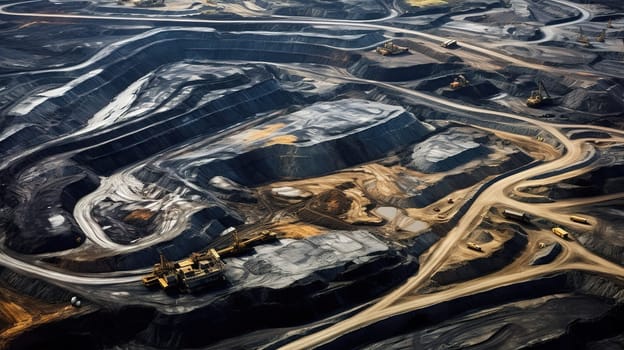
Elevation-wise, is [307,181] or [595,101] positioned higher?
[595,101]

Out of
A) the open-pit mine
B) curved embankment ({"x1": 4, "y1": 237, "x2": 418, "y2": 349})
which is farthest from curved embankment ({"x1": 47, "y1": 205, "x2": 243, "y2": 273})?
curved embankment ({"x1": 4, "y1": 237, "x2": 418, "y2": 349})

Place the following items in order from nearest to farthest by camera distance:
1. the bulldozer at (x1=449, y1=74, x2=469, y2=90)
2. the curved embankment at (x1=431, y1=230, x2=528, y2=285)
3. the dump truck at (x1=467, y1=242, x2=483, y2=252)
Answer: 1. the curved embankment at (x1=431, y1=230, x2=528, y2=285)
2. the dump truck at (x1=467, y1=242, x2=483, y2=252)
3. the bulldozer at (x1=449, y1=74, x2=469, y2=90)

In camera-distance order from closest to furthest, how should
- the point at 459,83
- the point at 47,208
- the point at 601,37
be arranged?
the point at 47,208, the point at 459,83, the point at 601,37

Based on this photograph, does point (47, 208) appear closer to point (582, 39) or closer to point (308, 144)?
point (308, 144)

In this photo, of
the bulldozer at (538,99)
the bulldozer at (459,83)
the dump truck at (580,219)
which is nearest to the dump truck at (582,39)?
the bulldozer at (538,99)

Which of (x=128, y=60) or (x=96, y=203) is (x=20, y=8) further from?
(x=96, y=203)

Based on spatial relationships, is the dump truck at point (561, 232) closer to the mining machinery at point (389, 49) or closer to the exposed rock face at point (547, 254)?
the exposed rock face at point (547, 254)

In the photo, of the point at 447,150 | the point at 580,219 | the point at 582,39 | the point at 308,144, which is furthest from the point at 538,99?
the point at 308,144

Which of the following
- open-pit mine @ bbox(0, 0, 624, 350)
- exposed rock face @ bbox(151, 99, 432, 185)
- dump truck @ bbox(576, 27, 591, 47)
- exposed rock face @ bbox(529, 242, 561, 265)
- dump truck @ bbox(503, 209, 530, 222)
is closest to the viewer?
open-pit mine @ bbox(0, 0, 624, 350)

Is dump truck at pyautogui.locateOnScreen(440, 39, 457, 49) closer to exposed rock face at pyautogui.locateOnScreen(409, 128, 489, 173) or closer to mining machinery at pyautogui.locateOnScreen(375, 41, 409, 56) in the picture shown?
mining machinery at pyautogui.locateOnScreen(375, 41, 409, 56)
